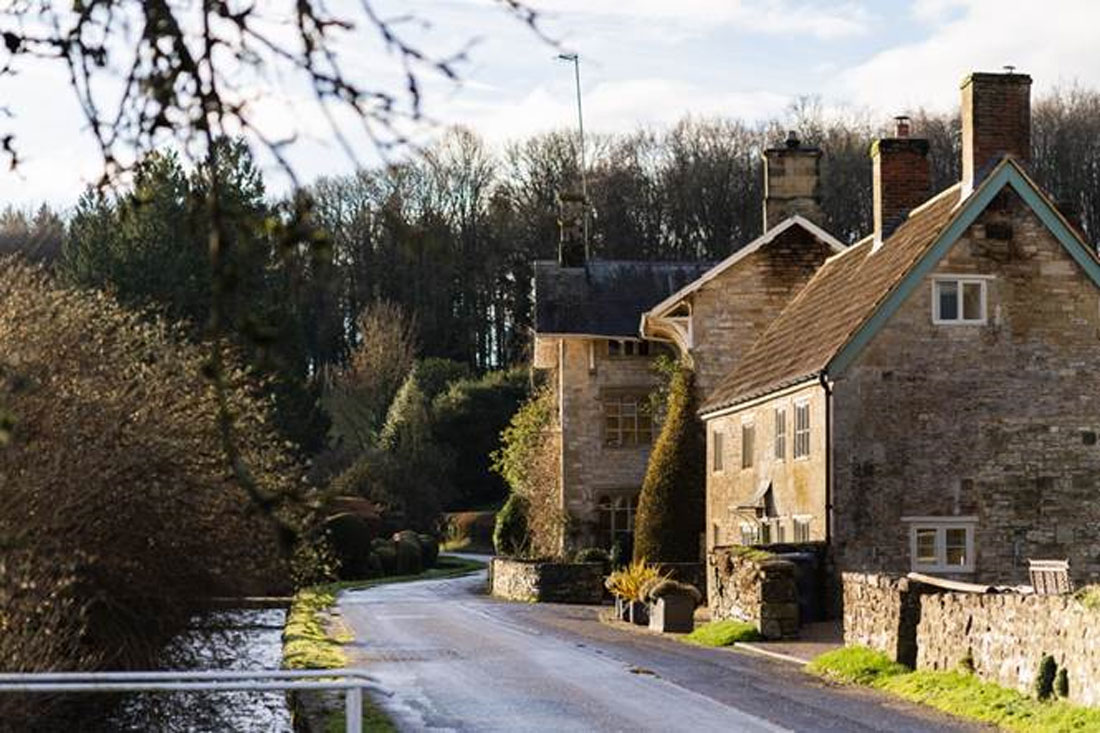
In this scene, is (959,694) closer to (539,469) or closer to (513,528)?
(539,469)

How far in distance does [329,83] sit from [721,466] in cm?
3965

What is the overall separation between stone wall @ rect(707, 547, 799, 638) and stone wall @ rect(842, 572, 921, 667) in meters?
3.09

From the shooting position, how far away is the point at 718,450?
4475cm

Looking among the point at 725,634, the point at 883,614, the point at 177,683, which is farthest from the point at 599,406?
the point at 177,683

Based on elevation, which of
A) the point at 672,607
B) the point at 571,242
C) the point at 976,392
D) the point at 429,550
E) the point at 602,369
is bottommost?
the point at 672,607

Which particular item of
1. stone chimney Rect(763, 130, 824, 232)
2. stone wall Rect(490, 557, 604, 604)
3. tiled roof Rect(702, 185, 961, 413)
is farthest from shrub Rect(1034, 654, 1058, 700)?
stone chimney Rect(763, 130, 824, 232)

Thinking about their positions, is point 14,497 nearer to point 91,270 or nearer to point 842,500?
point 842,500

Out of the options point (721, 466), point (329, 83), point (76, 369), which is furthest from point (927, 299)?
point (329, 83)

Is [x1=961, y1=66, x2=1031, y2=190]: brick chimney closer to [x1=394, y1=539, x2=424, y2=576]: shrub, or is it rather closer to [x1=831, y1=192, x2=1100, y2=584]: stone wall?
[x1=831, y1=192, x2=1100, y2=584]: stone wall

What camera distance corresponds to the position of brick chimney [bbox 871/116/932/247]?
128 feet

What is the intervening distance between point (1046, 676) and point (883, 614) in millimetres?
6153

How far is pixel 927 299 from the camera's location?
3456 centimetres

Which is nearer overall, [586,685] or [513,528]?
[586,685]

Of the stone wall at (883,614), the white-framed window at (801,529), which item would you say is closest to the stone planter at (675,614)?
the white-framed window at (801,529)
